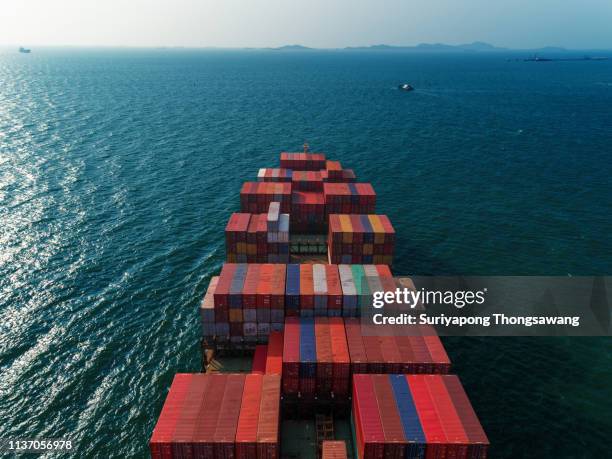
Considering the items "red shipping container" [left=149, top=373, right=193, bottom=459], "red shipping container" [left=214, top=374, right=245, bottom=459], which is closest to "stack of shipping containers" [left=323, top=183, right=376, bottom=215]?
"red shipping container" [left=214, top=374, right=245, bottom=459]

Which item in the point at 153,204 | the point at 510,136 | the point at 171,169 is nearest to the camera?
the point at 153,204

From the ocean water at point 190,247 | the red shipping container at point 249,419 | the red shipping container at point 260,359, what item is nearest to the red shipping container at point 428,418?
the ocean water at point 190,247

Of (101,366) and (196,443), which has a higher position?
(196,443)

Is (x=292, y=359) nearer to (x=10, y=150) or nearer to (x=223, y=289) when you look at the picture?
(x=223, y=289)

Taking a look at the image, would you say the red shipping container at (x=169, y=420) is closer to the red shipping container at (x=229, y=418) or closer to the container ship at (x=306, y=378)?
the container ship at (x=306, y=378)

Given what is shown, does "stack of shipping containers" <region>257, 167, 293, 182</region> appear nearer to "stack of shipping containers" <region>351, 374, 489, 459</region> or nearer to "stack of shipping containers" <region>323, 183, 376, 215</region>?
"stack of shipping containers" <region>323, 183, 376, 215</region>

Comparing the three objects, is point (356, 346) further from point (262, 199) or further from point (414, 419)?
point (262, 199)

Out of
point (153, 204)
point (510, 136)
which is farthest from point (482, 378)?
point (510, 136)
